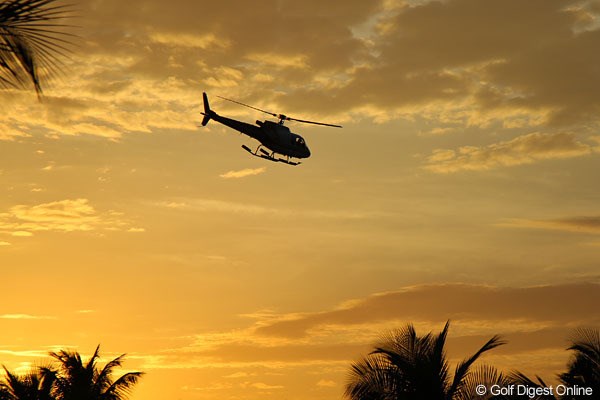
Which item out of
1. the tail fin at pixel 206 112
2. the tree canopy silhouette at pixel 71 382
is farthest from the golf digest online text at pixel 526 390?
the tail fin at pixel 206 112

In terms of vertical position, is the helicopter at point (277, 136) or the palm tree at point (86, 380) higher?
the helicopter at point (277, 136)

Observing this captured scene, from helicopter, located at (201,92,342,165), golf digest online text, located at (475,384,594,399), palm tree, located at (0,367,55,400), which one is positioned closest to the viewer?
golf digest online text, located at (475,384,594,399)

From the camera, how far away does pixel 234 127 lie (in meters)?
68.6

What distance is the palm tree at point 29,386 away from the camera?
41.4 metres

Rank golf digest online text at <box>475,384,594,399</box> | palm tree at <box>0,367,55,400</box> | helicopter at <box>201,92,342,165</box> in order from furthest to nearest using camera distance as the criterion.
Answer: helicopter at <box>201,92,342,165</box>
palm tree at <box>0,367,55,400</box>
golf digest online text at <box>475,384,594,399</box>

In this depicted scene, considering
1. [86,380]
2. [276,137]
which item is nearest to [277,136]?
[276,137]

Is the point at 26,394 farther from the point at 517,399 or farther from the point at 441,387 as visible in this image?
the point at 517,399

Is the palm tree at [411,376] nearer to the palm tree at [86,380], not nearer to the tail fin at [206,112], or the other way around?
the palm tree at [86,380]

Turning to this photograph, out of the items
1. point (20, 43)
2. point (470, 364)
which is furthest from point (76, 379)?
point (20, 43)

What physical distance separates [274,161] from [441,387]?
119ft

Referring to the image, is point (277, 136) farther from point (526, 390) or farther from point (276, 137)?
point (526, 390)

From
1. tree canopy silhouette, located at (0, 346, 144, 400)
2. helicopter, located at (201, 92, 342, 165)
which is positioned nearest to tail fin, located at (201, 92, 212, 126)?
helicopter, located at (201, 92, 342, 165)

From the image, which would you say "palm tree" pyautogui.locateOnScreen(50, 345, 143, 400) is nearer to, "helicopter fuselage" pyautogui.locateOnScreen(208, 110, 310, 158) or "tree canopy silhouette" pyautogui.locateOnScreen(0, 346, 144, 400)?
"tree canopy silhouette" pyautogui.locateOnScreen(0, 346, 144, 400)

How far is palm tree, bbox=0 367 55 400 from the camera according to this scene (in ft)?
136
